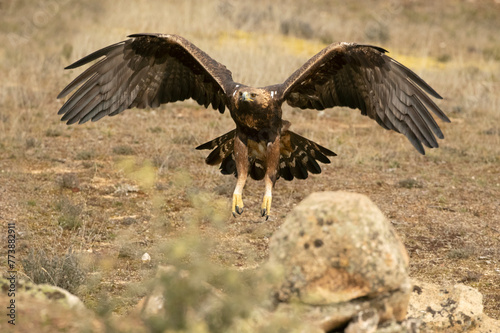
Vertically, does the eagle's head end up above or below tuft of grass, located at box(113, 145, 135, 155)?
above

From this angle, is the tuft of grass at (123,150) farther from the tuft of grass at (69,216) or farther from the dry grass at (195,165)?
the tuft of grass at (69,216)

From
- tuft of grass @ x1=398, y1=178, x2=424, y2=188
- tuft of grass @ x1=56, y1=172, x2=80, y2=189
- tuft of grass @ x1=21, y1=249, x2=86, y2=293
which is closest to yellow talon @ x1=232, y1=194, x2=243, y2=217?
tuft of grass @ x1=21, y1=249, x2=86, y2=293

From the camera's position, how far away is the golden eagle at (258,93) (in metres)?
6.36

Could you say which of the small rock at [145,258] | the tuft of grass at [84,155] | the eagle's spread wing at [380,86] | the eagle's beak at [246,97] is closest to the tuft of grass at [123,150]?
the tuft of grass at [84,155]

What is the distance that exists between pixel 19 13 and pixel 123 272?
1968 cm

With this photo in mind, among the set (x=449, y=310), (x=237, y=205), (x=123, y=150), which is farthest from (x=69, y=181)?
(x=449, y=310)

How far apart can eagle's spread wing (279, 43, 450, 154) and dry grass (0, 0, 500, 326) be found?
162 cm

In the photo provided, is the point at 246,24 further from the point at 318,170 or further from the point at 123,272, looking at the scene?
the point at 123,272

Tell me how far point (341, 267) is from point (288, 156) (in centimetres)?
371

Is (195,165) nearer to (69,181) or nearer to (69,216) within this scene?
(69,181)

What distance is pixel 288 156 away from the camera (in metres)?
7.62

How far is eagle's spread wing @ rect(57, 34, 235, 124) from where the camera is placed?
6.96 m

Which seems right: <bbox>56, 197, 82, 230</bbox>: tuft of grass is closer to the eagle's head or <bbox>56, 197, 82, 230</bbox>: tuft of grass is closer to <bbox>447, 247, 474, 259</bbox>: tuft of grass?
the eagle's head

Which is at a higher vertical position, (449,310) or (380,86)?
(380,86)
